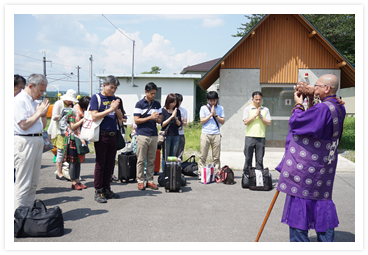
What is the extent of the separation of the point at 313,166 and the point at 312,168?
24 millimetres

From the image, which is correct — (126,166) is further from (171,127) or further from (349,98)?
(349,98)

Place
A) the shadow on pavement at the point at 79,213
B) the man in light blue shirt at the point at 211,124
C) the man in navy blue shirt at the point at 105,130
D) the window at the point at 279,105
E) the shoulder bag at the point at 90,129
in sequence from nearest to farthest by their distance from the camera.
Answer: the shadow on pavement at the point at 79,213 → the shoulder bag at the point at 90,129 → the man in navy blue shirt at the point at 105,130 → the man in light blue shirt at the point at 211,124 → the window at the point at 279,105

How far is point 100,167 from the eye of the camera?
5.35 m

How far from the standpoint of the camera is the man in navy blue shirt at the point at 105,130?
203 inches

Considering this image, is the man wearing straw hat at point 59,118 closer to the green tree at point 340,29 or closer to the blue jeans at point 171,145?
the blue jeans at point 171,145

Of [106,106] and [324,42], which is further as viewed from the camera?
[324,42]

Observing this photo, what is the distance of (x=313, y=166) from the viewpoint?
10.6 ft

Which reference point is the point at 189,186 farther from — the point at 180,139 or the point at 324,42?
the point at 324,42

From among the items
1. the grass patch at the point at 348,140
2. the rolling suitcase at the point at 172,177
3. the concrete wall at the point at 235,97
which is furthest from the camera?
the grass patch at the point at 348,140

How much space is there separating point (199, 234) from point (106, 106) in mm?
2661

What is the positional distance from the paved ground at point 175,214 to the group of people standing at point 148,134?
40cm

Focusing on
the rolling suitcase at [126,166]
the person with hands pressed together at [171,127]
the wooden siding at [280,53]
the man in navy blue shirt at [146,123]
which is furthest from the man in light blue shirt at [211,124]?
the wooden siding at [280,53]

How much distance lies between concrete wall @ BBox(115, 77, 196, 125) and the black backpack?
14544 millimetres
